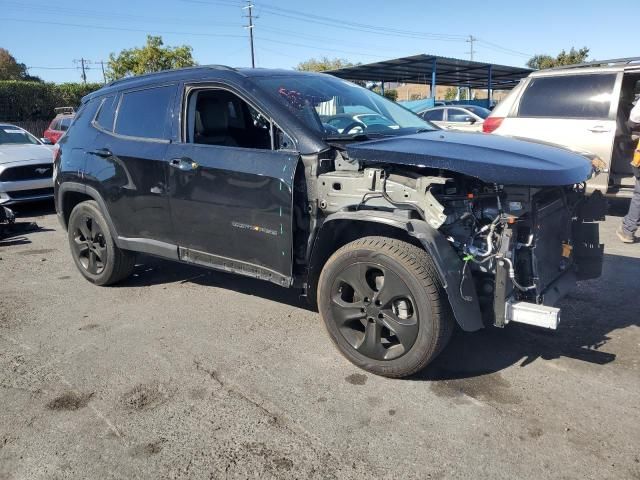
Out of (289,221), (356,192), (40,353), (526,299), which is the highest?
(356,192)

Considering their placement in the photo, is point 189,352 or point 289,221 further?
point 189,352

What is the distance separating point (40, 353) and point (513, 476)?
3.26 meters

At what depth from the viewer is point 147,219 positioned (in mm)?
4473

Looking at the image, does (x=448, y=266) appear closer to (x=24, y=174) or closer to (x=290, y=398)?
(x=290, y=398)

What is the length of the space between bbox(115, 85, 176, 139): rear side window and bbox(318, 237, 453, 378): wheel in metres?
2.03

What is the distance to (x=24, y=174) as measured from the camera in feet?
29.9

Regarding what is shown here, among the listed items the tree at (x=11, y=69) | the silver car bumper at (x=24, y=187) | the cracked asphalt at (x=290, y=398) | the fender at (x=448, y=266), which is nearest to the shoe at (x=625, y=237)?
the cracked asphalt at (x=290, y=398)

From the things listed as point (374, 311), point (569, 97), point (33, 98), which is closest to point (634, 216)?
point (569, 97)

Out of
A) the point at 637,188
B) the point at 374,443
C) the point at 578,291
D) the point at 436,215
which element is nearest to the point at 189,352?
the point at 374,443

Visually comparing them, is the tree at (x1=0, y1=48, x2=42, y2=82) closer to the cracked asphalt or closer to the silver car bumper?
the silver car bumper

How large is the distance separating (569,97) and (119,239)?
585 cm

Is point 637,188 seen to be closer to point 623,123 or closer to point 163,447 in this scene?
point 623,123

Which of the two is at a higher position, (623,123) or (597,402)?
(623,123)

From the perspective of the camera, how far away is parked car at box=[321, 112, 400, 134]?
3.82 metres
